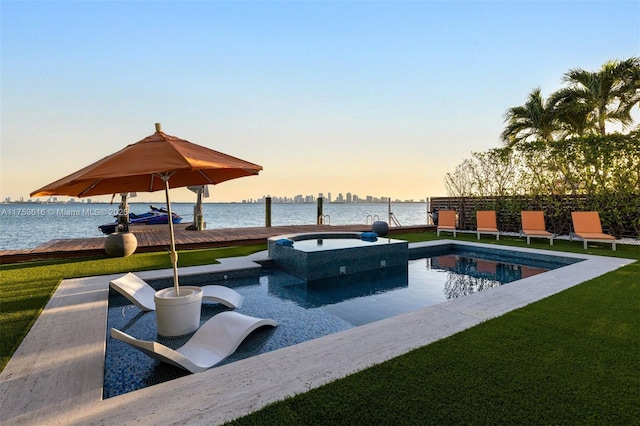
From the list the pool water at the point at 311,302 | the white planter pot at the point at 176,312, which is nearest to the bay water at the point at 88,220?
the pool water at the point at 311,302

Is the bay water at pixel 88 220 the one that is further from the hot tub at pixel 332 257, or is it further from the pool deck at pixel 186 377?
the pool deck at pixel 186 377

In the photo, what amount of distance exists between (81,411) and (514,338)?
3662mm

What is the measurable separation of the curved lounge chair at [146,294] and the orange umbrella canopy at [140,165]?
134 cm

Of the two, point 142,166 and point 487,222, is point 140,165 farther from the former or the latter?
point 487,222

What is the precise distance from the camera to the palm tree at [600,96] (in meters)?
12.8

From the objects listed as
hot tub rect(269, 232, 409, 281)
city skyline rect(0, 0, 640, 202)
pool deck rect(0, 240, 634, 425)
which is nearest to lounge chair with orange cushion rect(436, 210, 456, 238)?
city skyline rect(0, 0, 640, 202)

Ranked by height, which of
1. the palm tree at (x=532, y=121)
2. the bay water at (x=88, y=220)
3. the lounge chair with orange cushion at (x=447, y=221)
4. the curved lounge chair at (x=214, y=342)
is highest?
the palm tree at (x=532, y=121)

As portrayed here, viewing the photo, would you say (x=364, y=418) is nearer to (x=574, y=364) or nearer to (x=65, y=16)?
(x=574, y=364)

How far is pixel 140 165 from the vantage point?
297 centimetres

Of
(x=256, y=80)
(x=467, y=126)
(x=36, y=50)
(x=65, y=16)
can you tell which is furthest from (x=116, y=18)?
(x=467, y=126)

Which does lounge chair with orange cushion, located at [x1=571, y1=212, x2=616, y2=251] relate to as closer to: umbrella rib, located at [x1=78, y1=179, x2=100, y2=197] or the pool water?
the pool water

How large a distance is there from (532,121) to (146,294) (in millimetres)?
18279

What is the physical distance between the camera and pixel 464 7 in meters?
9.70

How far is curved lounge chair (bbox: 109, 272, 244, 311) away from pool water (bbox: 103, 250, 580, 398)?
0.51 feet
